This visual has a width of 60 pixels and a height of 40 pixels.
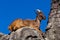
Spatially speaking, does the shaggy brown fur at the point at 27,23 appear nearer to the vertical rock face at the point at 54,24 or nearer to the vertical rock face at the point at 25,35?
the vertical rock face at the point at 54,24

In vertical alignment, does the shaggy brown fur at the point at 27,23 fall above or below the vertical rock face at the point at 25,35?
above

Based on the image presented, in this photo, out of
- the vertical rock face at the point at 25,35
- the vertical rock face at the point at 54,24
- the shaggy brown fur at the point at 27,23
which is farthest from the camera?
the shaggy brown fur at the point at 27,23

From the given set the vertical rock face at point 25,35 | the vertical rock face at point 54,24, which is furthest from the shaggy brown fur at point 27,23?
the vertical rock face at point 25,35

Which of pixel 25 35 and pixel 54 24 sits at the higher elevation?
pixel 54 24

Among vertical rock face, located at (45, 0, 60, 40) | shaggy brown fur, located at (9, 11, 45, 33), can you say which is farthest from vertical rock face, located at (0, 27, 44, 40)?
shaggy brown fur, located at (9, 11, 45, 33)

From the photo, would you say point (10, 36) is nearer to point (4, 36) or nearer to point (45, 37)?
point (4, 36)

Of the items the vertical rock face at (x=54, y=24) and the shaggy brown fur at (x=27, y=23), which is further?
the shaggy brown fur at (x=27, y=23)

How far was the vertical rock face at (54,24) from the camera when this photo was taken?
3522 centimetres

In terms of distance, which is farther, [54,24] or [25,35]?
[54,24]

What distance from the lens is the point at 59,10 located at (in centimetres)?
3725

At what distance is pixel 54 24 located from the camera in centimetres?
3616

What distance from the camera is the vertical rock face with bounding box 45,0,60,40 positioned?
3522 cm

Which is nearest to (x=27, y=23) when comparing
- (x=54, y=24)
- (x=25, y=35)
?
(x=54, y=24)

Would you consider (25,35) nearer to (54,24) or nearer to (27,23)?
(54,24)
